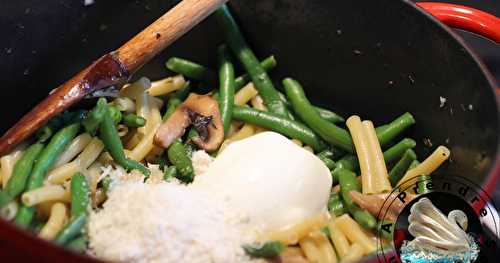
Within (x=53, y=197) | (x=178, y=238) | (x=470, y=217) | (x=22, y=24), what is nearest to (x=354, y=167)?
(x=470, y=217)

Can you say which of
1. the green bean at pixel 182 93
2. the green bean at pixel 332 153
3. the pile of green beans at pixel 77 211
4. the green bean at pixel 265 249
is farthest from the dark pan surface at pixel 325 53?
the green bean at pixel 265 249

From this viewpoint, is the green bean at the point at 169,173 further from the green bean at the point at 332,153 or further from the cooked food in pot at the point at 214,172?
the green bean at the point at 332,153

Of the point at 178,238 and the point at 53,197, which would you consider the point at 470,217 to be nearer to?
the point at 178,238

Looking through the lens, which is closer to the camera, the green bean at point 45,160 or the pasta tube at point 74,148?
the green bean at point 45,160

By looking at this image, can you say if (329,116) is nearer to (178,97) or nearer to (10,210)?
(178,97)

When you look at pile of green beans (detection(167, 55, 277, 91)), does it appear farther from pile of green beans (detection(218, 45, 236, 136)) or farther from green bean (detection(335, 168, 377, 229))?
green bean (detection(335, 168, 377, 229))

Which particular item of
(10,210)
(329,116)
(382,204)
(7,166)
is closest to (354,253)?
(382,204)
